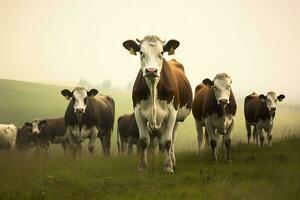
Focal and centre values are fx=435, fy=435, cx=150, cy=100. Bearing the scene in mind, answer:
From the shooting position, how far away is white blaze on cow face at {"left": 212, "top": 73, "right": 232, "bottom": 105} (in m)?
9.77

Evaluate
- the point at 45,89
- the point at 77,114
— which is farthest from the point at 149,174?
the point at 45,89

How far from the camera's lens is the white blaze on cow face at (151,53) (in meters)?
7.74

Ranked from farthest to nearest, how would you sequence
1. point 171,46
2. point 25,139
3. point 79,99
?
point 25,139
point 79,99
point 171,46

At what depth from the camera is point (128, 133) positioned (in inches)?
622

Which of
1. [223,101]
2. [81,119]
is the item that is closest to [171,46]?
[223,101]

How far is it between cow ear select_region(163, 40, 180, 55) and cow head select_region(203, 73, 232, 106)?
1.81 metres

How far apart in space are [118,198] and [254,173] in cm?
301

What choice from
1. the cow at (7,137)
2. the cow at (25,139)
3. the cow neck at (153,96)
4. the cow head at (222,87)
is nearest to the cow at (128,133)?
the cow at (25,139)

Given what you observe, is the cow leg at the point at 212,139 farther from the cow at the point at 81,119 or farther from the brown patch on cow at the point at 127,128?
the brown patch on cow at the point at 127,128

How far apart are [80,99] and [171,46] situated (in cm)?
389

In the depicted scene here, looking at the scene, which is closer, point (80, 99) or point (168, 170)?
point (168, 170)

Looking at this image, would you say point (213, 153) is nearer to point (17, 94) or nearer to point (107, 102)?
point (107, 102)

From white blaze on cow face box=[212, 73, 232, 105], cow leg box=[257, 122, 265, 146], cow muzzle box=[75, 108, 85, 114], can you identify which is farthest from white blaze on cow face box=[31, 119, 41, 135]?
white blaze on cow face box=[212, 73, 232, 105]

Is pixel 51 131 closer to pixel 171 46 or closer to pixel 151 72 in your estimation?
pixel 171 46
